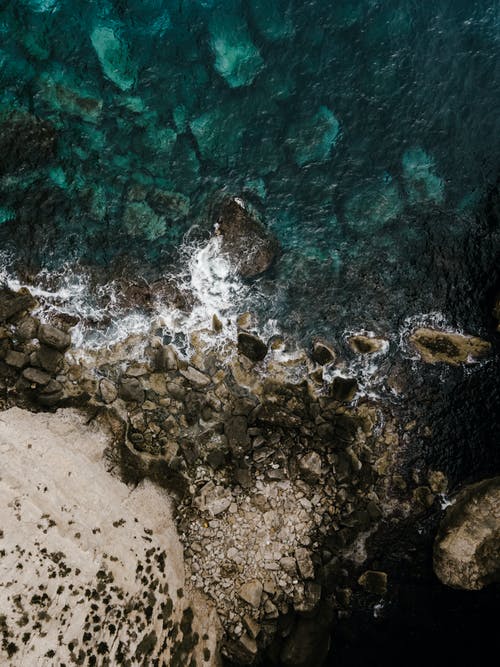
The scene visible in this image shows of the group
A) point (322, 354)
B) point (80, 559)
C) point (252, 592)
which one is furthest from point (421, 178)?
point (80, 559)

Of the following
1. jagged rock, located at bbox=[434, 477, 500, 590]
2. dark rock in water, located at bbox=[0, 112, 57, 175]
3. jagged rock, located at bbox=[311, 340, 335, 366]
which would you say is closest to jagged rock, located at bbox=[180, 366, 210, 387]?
jagged rock, located at bbox=[311, 340, 335, 366]

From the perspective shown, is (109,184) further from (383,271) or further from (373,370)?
(373,370)

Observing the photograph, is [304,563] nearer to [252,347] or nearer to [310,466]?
[310,466]

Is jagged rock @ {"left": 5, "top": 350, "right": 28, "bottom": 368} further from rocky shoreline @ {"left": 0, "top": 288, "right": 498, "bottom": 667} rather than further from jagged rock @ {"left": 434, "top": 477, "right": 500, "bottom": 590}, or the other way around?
jagged rock @ {"left": 434, "top": 477, "right": 500, "bottom": 590}

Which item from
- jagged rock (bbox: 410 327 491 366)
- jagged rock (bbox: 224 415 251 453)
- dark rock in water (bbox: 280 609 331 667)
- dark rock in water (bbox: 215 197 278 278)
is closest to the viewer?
dark rock in water (bbox: 280 609 331 667)

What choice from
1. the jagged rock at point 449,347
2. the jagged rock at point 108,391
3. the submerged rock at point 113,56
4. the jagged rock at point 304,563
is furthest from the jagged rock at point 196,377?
the submerged rock at point 113,56

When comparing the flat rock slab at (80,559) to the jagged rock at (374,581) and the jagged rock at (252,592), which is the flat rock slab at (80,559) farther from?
the jagged rock at (374,581)
